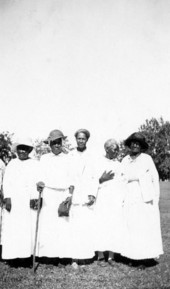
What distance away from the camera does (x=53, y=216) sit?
7.64 m

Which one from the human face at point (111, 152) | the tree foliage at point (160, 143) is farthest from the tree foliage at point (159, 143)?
the human face at point (111, 152)

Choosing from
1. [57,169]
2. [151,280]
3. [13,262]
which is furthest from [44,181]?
[151,280]

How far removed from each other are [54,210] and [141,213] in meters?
1.92

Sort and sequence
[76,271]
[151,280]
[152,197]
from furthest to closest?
[152,197] → [76,271] → [151,280]

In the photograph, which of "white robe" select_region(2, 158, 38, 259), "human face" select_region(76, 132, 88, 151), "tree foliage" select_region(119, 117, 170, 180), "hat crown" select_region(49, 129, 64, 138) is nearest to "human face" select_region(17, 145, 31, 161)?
"white robe" select_region(2, 158, 38, 259)

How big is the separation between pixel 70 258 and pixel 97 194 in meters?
1.61

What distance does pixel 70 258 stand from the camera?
26.5 ft

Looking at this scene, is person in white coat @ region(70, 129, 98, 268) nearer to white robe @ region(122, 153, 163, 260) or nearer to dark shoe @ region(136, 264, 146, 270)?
white robe @ region(122, 153, 163, 260)

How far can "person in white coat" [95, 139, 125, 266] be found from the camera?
8.05 metres

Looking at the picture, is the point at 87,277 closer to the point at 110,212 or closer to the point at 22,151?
the point at 110,212

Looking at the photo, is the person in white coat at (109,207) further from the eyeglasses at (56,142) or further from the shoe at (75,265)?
the eyeglasses at (56,142)

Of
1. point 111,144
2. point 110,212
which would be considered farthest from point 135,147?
point 110,212

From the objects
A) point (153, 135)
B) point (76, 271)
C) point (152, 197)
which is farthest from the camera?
point (153, 135)

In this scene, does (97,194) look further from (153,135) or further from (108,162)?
(153,135)
